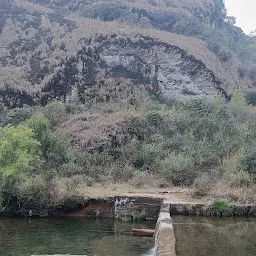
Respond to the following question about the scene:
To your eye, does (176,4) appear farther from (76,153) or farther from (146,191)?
(146,191)

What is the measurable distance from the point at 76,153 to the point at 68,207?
8.67m

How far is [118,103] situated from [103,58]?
530 inches

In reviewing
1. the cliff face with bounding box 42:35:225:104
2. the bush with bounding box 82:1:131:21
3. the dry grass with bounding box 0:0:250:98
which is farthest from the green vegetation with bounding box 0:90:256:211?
the bush with bounding box 82:1:131:21

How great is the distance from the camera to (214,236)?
51.1ft

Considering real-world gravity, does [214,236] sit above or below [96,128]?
below

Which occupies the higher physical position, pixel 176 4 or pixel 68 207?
pixel 176 4

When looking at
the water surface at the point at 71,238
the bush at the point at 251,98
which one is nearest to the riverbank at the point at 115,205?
the water surface at the point at 71,238

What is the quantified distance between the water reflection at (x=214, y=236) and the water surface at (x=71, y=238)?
174cm

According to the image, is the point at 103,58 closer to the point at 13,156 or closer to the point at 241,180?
the point at 13,156

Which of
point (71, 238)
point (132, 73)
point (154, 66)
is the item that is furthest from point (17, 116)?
point (71, 238)

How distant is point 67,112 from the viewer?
1748 inches

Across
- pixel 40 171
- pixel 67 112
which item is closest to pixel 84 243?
pixel 40 171

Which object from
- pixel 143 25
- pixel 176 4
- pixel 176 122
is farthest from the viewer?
pixel 176 4

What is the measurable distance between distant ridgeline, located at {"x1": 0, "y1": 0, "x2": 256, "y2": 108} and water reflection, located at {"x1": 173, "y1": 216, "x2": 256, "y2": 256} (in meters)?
32.4
